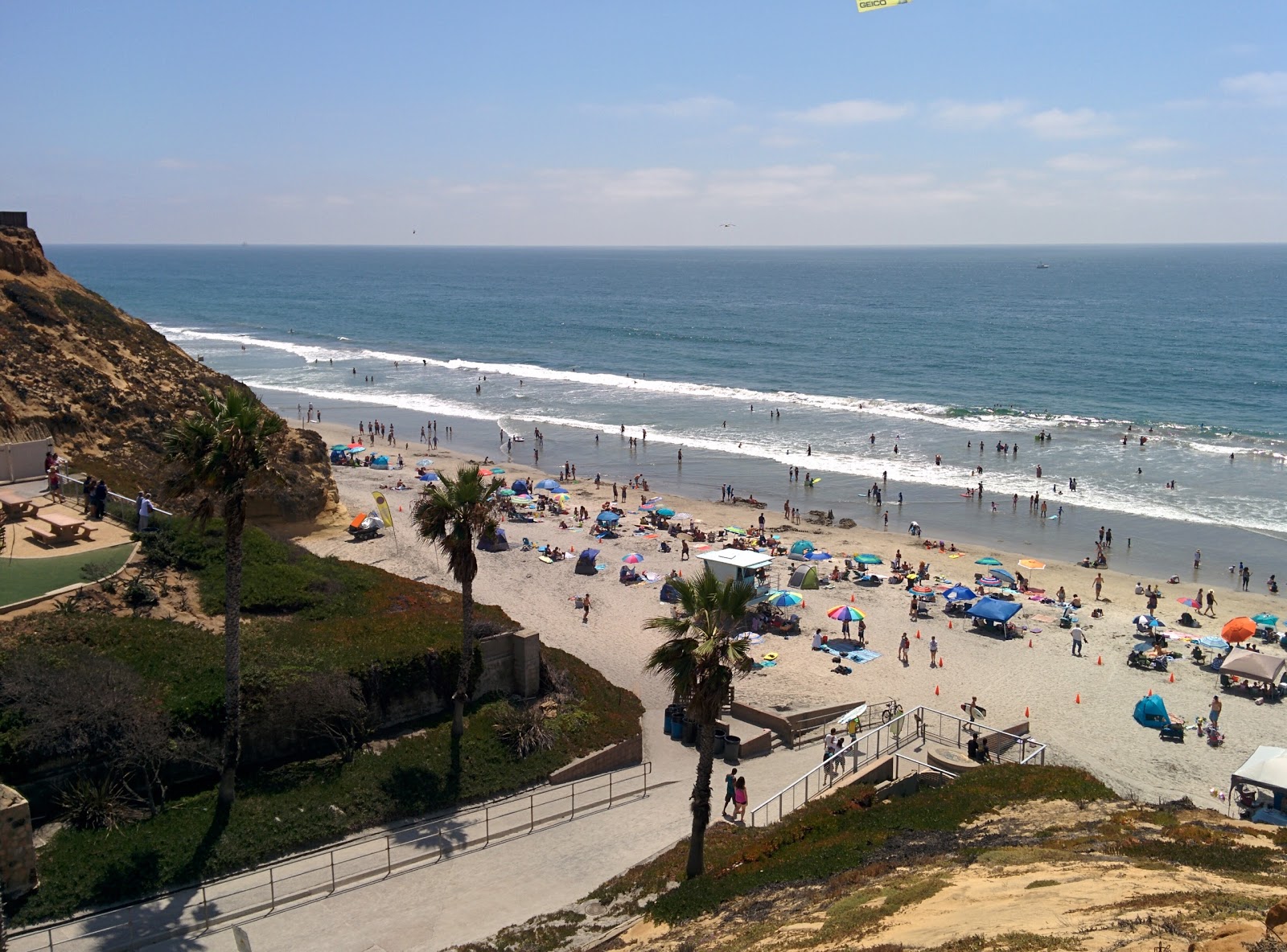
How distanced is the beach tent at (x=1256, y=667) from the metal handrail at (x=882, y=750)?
386 inches

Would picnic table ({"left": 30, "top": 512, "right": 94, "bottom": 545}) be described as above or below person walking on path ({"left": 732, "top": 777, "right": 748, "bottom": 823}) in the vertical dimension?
above

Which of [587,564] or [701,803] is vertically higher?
[701,803]

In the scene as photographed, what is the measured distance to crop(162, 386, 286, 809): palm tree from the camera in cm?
1661

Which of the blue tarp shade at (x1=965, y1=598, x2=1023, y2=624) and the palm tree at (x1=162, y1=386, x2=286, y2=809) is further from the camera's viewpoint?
the blue tarp shade at (x1=965, y1=598, x2=1023, y2=624)

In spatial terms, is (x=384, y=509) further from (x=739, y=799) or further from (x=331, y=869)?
(x=739, y=799)

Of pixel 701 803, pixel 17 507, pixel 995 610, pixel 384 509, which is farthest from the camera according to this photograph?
pixel 384 509

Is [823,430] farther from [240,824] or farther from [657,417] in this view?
[240,824]

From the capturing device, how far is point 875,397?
7550 cm

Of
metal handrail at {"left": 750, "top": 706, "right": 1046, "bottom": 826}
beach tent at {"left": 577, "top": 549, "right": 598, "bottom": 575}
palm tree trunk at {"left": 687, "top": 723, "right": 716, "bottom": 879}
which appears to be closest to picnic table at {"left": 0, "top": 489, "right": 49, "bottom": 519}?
palm tree trunk at {"left": 687, "top": 723, "right": 716, "bottom": 879}

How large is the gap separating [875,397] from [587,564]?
146 ft

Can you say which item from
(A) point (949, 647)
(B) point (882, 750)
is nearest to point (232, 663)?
(B) point (882, 750)

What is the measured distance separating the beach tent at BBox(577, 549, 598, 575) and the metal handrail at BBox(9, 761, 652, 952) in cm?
1574

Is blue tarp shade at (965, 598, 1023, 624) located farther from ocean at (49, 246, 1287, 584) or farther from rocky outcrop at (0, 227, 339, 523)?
rocky outcrop at (0, 227, 339, 523)

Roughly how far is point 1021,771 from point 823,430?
158 feet
